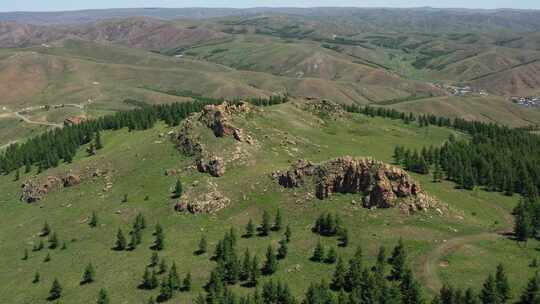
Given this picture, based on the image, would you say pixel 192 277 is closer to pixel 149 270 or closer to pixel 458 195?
pixel 149 270

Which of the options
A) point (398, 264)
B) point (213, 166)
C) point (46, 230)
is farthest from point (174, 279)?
point (46, 230)

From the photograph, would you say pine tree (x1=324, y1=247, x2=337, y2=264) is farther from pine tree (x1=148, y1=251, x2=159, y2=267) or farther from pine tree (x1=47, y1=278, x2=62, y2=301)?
pine tree (x1=47, y1=278, x2=62, y2=301)

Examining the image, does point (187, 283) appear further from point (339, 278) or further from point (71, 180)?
point (71, 180)

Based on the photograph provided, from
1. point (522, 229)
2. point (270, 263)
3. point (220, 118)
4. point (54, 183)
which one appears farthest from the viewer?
point (54, 183)

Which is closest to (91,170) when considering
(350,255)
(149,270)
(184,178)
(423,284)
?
(184,178)

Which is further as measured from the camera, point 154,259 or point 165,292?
point 154,259

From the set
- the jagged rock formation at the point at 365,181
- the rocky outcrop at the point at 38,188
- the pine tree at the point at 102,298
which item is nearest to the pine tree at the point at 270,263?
the jagged rock formation at the point at 365,181

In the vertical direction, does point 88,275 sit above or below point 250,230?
below
